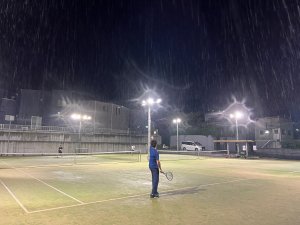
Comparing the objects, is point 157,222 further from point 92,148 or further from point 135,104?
point 135,104

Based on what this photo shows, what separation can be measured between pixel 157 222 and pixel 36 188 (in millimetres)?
7159

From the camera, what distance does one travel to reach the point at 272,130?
59344 millimetres

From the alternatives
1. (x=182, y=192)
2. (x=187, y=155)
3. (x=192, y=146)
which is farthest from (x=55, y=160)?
(x=192, y=146)

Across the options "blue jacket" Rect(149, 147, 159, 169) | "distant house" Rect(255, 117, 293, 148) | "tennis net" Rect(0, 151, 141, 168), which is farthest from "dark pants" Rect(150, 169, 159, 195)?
"distant house" Rect(255, 117, 293, 148)

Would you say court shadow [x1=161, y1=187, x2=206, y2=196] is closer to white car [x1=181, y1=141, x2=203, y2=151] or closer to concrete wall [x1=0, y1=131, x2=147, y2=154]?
concrete wall [x1=0, y1=131, x2=147, y2=154]

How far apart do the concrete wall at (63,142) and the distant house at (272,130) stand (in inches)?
1072

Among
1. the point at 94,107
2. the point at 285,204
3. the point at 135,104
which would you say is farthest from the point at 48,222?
the point at 135,104

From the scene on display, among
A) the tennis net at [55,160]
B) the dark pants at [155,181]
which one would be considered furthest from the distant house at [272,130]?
the dark pants at [155,181]

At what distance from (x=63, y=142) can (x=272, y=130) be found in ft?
151

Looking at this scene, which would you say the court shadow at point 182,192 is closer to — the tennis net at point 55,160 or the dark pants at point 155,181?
the dark pants at point 155,181

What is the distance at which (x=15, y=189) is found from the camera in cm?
1123

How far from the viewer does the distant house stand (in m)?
57.7

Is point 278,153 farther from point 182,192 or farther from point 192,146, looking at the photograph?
point 182,192

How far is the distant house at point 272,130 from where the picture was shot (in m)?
57.7
